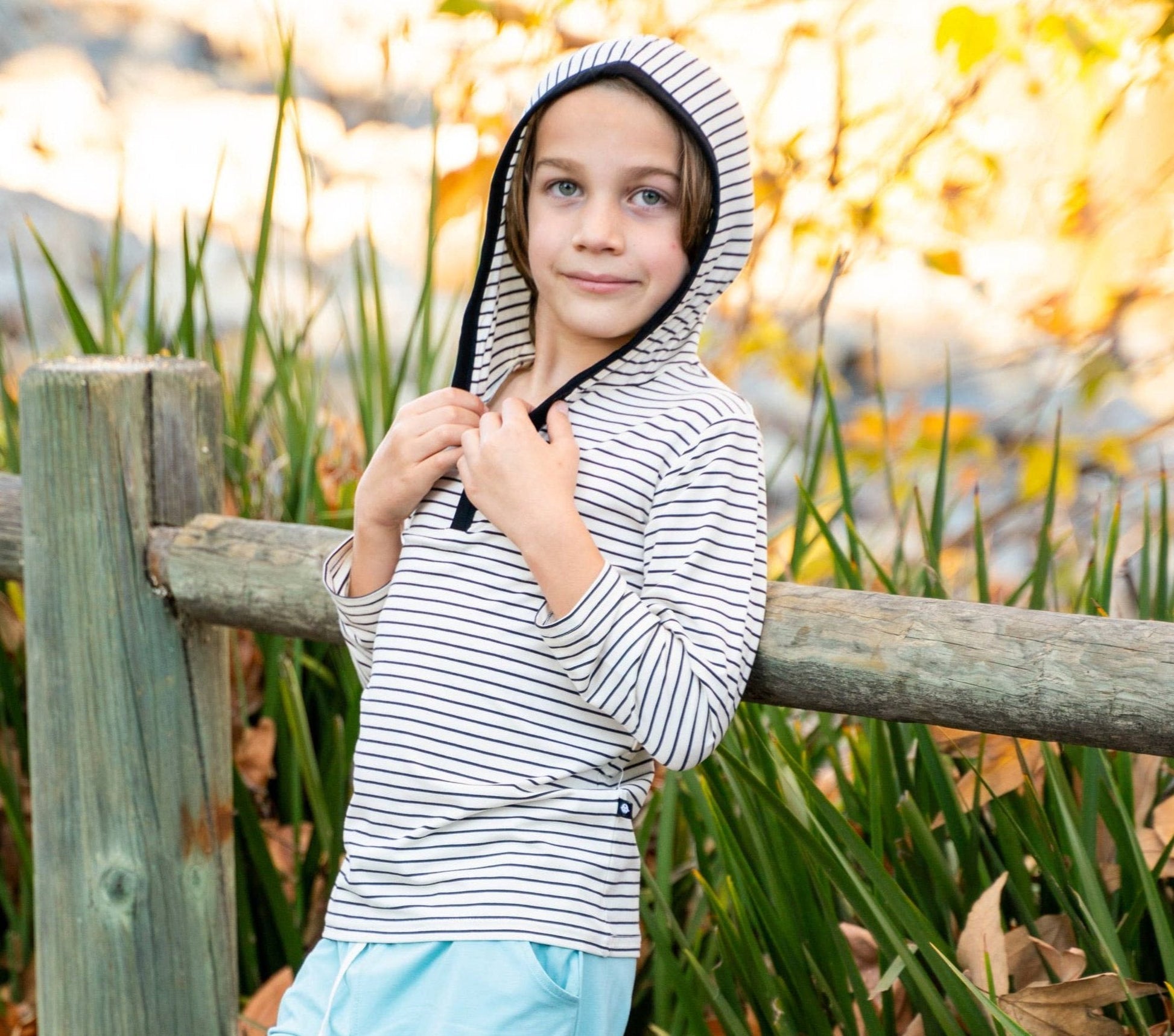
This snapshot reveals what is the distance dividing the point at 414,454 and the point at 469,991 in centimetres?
A: 42

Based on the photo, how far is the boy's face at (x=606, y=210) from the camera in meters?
1.05

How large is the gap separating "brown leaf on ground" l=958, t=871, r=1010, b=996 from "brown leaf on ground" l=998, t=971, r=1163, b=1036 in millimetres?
24

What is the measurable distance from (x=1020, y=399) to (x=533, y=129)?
2329 millimetres

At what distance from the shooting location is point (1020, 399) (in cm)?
318

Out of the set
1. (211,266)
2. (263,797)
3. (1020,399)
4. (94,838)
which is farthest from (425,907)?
(211,266)

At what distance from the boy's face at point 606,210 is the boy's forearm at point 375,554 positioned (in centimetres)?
24

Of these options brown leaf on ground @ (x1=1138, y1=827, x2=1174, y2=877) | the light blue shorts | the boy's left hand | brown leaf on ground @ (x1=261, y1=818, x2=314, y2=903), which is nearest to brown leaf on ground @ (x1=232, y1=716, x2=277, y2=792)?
brown leaf on ground @ (x1=261, y1=818, x2=314, y2=903)

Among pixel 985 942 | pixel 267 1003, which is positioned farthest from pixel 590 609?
pixel 267 1003

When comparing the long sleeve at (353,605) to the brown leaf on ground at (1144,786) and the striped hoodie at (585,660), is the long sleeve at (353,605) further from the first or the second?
the brown leaf on ground at (1144,786)

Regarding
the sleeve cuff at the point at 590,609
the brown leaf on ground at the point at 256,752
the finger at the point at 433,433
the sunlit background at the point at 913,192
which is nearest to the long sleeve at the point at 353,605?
the finger at the point at 433,433

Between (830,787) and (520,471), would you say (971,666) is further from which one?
(830,787)

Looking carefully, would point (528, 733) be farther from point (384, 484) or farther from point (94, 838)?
point (94, 838)

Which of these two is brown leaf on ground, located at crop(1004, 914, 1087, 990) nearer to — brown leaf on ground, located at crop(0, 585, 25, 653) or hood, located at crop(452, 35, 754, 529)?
hood, located at crop(452, 35, 754, 529)

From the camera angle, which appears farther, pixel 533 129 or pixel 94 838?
pixel 94 838
